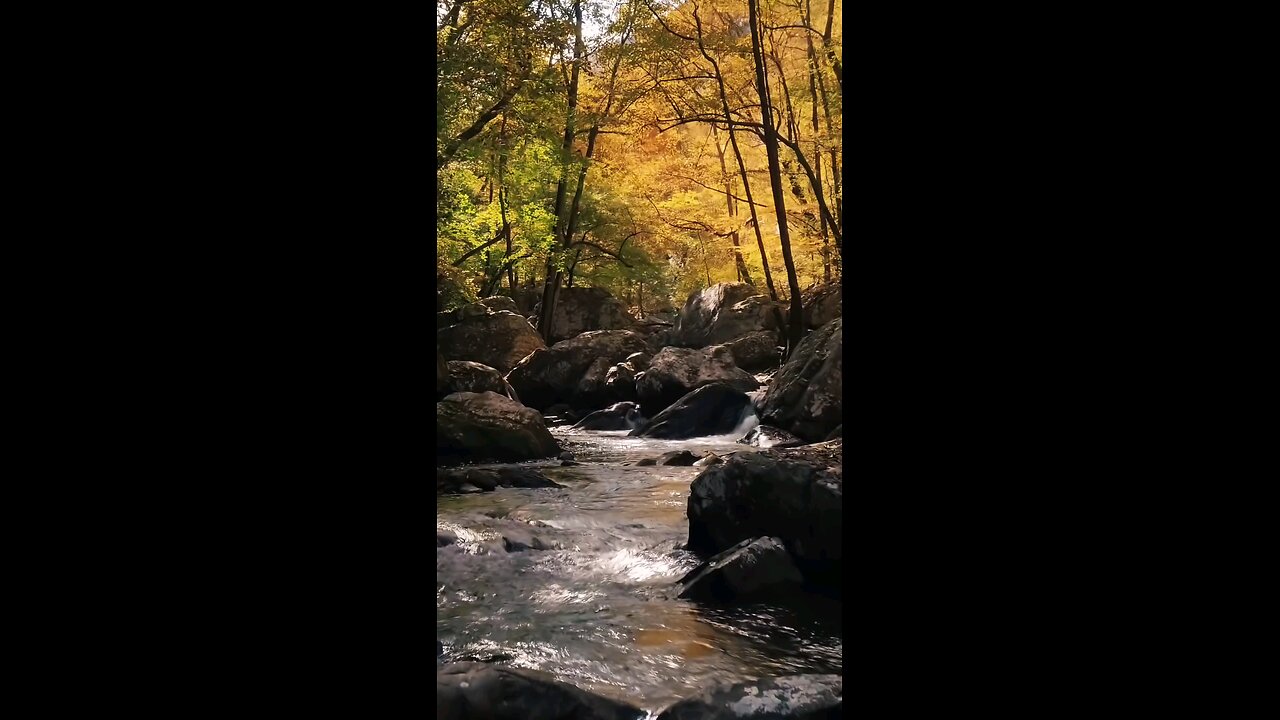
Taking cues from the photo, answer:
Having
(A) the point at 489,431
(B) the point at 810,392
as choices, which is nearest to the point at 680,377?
(B) the point at 810,392

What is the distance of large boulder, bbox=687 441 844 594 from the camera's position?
4574 mm

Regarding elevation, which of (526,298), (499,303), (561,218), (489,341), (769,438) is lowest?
→ (769,438)

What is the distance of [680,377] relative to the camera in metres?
13.5

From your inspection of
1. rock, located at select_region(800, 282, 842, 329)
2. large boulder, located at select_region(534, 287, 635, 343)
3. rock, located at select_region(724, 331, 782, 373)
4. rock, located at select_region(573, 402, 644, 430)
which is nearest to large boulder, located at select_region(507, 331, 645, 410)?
rock, located at select_region(573, 402, 644, 430)

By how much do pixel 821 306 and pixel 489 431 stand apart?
10769 millimetres

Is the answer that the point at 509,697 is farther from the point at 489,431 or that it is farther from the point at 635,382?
the point at 635,382

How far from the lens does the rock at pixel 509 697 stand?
2.59 meters

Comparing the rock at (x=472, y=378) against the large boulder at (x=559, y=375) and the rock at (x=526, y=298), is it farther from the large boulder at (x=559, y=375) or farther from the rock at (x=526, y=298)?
the rock at (x=526, y=298)

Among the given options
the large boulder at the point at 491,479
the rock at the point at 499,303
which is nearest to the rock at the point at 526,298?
the rock at the point at 499,303

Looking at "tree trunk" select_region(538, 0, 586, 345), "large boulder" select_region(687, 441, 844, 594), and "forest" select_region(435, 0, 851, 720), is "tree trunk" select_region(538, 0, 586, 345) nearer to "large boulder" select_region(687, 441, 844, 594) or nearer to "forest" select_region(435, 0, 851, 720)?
A: "forest" select_region(435, 0, 851, 720)

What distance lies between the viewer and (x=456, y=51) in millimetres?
10484

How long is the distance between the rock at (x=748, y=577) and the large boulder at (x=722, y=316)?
14.7 metres
